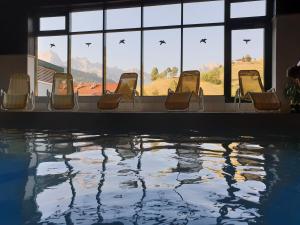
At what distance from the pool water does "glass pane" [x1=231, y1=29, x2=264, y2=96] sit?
18.3 ft

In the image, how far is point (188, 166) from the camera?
284 centimetres

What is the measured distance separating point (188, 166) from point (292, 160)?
3.05 ft

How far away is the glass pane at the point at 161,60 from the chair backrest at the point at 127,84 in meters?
1.29

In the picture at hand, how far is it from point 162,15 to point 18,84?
12.8 ft

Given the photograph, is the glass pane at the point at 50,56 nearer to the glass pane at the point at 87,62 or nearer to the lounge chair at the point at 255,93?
the glass pane at the point at 87,62

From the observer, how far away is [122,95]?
8445mm

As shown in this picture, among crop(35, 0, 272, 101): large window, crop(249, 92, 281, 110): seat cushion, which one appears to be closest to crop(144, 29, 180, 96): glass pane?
crop(35, 0, 272, 101): large window

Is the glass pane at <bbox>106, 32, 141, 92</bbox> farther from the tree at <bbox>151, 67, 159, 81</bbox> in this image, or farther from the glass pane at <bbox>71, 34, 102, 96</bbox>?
the tree at <bbox>151, 67, 159, 81</bbox>

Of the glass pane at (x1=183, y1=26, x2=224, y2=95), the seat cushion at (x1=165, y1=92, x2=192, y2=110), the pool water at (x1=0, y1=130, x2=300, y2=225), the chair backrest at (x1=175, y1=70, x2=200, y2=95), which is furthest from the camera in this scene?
the glass pane at (x1=183, y1=26, x2=224, y2=95)

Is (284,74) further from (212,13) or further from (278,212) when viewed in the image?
(278,212)

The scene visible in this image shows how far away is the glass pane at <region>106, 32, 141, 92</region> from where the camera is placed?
10164 mm

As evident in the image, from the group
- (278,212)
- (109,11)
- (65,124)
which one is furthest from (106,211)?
(109,11)

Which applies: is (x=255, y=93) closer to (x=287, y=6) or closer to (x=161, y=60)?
(x=287, y=6)

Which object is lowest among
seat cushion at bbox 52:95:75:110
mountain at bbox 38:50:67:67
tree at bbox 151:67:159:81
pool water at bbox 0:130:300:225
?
pool water at bbox 0:130:300:225
